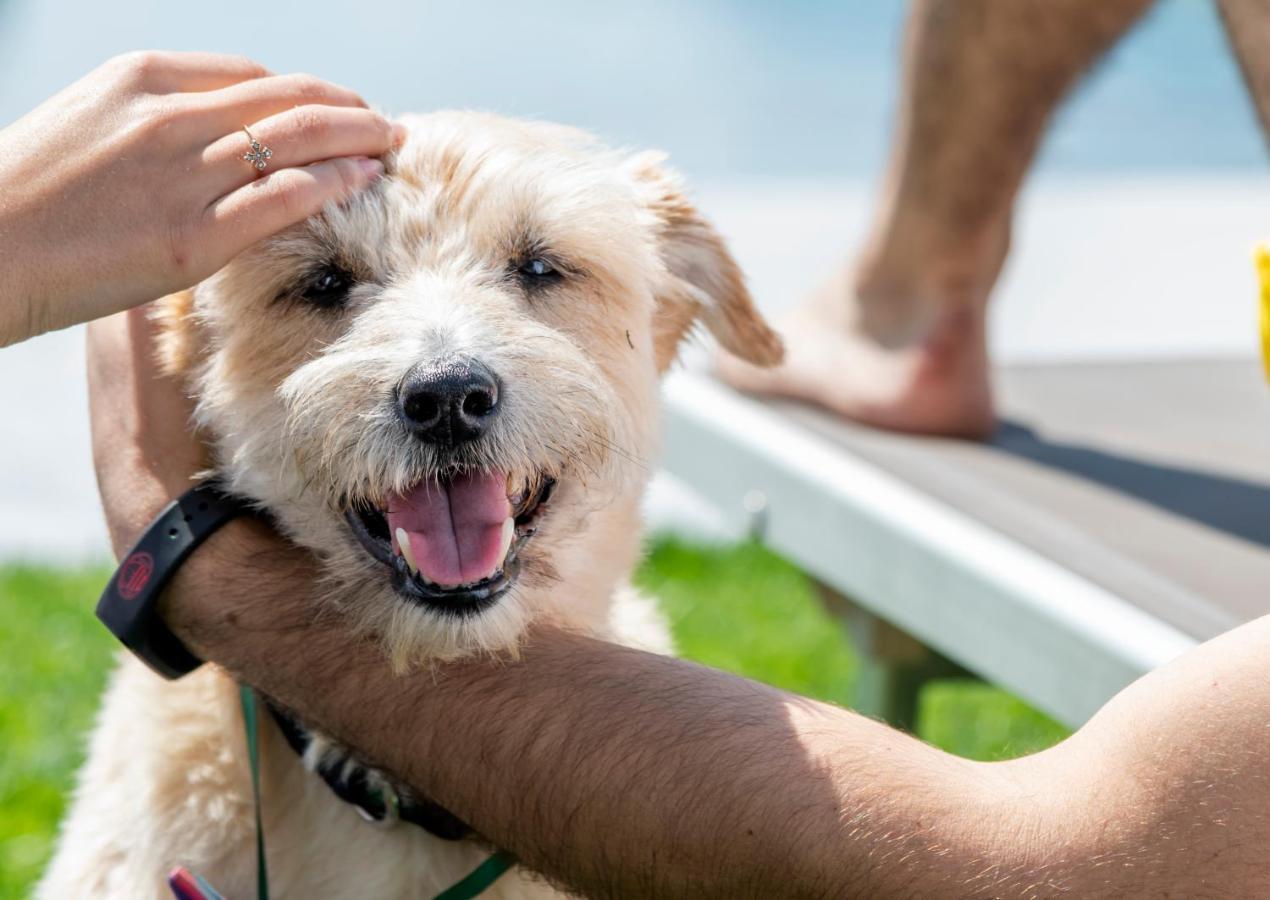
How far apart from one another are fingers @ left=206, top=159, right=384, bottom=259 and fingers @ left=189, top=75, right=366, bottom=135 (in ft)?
0.23

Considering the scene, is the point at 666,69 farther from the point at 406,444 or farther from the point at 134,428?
the point at 406,444

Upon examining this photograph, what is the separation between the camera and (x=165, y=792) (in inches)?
78.8

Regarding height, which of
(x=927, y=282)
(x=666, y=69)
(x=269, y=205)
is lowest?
A: (x=666, y=69)

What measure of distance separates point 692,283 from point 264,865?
42.8 inches

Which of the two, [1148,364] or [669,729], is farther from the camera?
[1148,364]

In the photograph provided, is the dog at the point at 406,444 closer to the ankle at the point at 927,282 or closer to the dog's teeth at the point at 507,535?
the dog's teeth at the point at 507,535

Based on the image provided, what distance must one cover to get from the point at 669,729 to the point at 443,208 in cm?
75

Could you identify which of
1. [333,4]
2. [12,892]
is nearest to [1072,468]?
[12,892]

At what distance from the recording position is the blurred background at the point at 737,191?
446cm

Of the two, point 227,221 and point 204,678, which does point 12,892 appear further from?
point 227,221

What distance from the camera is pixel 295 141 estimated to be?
1797 mm

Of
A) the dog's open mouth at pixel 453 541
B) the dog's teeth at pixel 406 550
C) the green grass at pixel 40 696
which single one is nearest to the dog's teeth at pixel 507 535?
the dog's open mouth at pixel 453 541

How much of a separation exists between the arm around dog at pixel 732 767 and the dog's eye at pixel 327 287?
30 cm

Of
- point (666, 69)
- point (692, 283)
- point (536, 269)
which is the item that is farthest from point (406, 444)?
point (666, 69)
